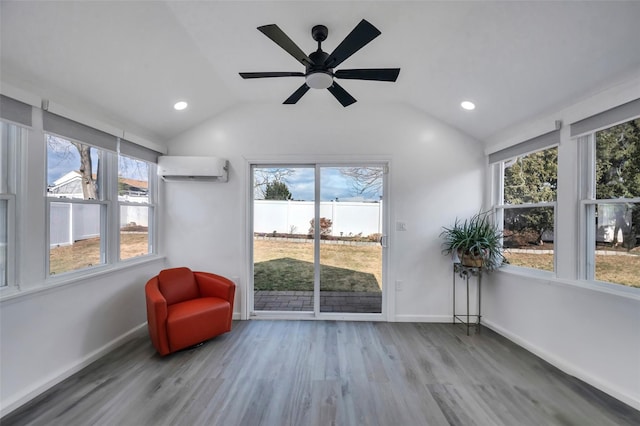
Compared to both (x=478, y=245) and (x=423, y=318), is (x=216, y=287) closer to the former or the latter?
(x=423, y=318)

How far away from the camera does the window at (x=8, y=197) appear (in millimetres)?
1778

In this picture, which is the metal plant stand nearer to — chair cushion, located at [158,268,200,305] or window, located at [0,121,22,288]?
chair cushion, located at [158,268,200,305]

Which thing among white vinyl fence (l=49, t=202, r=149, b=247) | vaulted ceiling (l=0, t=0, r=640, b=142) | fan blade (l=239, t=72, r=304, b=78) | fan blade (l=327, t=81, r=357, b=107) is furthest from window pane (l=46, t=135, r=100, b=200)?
fan blade (l=327, t=81, r=357, b=107)

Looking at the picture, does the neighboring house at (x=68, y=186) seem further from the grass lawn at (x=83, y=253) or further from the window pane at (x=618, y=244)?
the window pane at (x=618, y=244)

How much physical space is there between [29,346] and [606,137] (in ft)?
16.3

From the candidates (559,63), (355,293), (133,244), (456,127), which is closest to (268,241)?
(355,293)

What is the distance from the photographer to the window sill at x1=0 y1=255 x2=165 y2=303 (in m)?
1.76

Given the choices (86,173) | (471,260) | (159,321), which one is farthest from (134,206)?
(471,260)

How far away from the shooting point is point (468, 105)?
2.72 m

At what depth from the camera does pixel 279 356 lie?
2.43m

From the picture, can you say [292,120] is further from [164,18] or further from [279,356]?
[279,356]

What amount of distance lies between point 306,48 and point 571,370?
379 cm

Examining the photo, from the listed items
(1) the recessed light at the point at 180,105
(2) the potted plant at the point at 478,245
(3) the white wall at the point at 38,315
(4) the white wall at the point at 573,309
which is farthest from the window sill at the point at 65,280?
(4) the white wall at the point at 573,309

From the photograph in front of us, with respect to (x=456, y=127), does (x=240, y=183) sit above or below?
below
